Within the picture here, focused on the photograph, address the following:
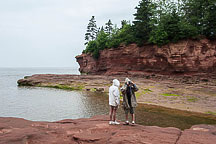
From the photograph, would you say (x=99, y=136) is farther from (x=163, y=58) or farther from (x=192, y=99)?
(x=163, y=58)

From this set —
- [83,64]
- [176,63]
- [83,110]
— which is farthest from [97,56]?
[83,110]

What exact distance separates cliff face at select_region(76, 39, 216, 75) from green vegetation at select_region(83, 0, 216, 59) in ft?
4.92

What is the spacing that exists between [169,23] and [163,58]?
793cm

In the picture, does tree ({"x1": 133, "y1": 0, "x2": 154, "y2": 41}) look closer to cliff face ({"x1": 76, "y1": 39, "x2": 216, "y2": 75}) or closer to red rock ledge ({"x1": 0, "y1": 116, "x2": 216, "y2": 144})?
cliff face ({"x1": 76, "y1": 39, "x2": 216, "y2": 75})

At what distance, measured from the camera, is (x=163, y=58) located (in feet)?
137

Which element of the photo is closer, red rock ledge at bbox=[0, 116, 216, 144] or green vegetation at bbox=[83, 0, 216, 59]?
red rock ledge at bbox=[0, 116, 216, 144]

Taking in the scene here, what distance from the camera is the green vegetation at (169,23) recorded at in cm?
3806

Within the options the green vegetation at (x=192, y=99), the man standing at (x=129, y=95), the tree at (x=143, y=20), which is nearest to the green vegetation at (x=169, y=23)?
the tree at (x=143, y=20)

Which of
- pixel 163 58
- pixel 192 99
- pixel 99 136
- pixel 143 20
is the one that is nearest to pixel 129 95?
pixel 99 136

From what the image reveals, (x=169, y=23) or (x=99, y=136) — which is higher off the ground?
(x=169, y=23)

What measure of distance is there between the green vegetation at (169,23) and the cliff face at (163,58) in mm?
1500

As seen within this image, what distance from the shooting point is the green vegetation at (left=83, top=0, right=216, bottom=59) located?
3806 centimetres

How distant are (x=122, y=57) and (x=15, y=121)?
138 feet

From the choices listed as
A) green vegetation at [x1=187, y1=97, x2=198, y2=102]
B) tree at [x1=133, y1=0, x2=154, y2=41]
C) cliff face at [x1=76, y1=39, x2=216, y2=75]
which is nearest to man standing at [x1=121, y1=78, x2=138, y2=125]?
green vegetation at [x1=187, y1=97, x2=198, y2=102]
